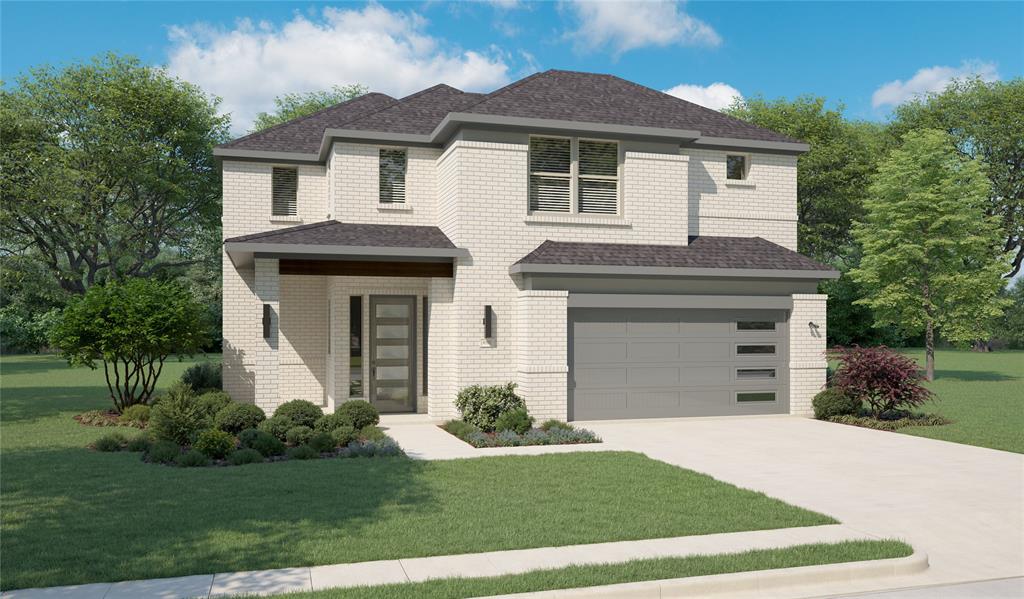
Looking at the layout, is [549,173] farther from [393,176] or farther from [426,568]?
[426,568]

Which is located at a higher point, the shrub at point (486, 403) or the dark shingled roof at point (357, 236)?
the dark shingled roof at point (357, 236)

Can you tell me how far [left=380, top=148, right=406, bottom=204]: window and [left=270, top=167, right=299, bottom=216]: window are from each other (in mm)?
2981

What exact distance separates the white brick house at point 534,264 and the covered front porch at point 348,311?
49mm

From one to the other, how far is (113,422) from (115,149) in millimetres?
24114

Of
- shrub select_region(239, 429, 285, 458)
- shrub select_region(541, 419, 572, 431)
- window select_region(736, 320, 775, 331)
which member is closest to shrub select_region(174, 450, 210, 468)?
shrub select_region(239, 429, 285, 458)

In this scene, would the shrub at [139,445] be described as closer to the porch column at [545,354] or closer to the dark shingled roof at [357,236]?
the dark shingled roof at [357,236]

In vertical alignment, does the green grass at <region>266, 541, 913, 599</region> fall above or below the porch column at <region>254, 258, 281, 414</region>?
below

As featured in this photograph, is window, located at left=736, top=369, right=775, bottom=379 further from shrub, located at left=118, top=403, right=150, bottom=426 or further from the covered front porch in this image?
shrub, located at left=118, top=403, right=150, bottom=426

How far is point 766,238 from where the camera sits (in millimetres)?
20656

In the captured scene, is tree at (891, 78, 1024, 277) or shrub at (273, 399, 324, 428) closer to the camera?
shrub at (273, 399, 324, 428)

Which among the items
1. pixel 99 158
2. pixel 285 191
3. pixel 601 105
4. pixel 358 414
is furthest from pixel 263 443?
pixel 99 158

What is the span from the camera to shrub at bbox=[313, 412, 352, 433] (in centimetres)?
1437

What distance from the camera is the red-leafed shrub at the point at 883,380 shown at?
1745cm

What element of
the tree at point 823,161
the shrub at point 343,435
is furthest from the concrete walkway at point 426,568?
the tree at point 823,161
